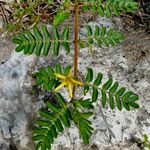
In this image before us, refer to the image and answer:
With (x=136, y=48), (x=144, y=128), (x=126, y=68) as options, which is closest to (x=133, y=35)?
(x=136, y=48)

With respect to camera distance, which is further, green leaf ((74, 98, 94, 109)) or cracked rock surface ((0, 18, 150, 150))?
cracked rock surface ((0, 18, 150, 150))

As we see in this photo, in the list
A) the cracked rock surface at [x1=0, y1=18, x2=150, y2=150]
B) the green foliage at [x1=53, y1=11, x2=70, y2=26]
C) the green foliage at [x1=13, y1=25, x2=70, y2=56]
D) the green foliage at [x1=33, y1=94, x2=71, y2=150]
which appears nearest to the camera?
the green foliage at [x1=33, y1=94, x2=71, y2=150]

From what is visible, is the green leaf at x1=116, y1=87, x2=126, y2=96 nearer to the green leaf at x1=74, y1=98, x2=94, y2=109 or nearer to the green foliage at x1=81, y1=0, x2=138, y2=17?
the green leaf at x1=74, y1=98, x2=94, y2=109

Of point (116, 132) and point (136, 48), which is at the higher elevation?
point (136, 48)

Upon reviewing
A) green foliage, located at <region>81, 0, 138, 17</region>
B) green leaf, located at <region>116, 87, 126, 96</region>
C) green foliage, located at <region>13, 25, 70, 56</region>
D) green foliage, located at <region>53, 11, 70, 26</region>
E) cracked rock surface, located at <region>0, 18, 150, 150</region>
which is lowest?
→ cracked rock surface, located at <region>0, 18, 150, 150</region>

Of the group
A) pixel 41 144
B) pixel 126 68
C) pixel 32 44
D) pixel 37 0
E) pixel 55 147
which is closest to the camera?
pixel 41 144

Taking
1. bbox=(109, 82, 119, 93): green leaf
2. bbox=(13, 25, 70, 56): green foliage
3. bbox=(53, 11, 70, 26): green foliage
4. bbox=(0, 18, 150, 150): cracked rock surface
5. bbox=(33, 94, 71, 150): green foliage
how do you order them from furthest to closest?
bbox=(53, 11, 70, 26): green foliage → bbox=(0, 18, 150, 150): cracked rock surface → bbox=(109, 82, 119, 93): green leaf → bbox=(13, 25, 70, 56): green foliage → bbox=(33, 94, 71, 150): green foliage

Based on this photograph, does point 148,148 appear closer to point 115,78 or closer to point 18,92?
point 115,78

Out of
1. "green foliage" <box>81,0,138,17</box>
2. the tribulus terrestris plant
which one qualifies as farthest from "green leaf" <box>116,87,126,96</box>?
"green foliage" <box>81,0,138,17</box>
